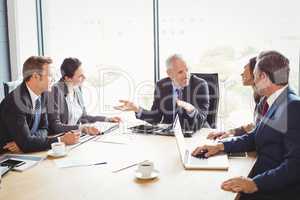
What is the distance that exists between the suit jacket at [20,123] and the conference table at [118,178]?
0.09 m

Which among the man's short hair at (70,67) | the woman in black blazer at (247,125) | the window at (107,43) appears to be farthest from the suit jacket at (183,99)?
the window at (107,43)

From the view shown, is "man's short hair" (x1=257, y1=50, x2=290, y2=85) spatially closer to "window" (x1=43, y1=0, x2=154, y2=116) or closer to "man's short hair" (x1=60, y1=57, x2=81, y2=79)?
"man's short hair" (x1=60, y1=57, x2=81, y2=79)

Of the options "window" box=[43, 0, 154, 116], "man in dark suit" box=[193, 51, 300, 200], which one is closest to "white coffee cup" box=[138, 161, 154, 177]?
"man in dark suit" box=[193, 51, 300, 200]

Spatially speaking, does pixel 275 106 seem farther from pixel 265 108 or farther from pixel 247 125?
pixel 247 125

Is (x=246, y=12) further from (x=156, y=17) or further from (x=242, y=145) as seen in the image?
(x=242, y=145)

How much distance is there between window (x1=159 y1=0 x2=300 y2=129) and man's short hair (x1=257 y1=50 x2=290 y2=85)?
4.93 ft

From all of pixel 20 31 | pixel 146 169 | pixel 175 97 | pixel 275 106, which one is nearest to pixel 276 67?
pixel 275 106

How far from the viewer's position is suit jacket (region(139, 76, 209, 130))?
2.72 m

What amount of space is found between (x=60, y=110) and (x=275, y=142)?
1.76 meters

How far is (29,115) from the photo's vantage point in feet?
7.50

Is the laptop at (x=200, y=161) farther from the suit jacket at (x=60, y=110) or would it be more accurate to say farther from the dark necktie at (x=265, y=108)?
the suit jacket at (x=60, y=110)

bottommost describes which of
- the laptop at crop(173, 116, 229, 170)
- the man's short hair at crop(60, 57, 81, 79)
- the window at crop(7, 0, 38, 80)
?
the laptop at crop(173, 116, 229, 170)

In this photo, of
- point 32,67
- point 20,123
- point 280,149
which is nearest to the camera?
point 280,149

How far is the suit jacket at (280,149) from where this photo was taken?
1.60 metres
